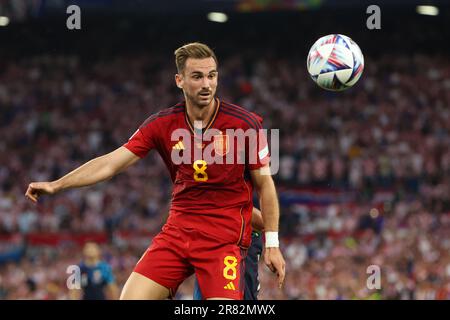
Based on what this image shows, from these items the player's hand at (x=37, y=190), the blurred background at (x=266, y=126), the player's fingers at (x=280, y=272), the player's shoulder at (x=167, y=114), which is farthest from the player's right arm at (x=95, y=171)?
the blurred background at (x=266, y=126)

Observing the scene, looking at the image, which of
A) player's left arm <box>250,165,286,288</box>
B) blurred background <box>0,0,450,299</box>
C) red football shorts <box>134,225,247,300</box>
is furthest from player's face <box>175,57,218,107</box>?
blurred background <box>0,0,450,299</box>

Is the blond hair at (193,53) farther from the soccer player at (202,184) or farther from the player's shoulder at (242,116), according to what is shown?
the player's shoulder at (242,116)

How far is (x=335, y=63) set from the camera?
7.70 meters

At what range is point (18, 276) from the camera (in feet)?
56.6

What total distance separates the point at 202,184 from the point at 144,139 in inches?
20.6

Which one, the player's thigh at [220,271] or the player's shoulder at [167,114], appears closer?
the player's thigh at [220,271]

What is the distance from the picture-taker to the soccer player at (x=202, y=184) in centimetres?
614

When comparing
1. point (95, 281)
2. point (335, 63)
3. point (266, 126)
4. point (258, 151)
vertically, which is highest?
point (266, 126)

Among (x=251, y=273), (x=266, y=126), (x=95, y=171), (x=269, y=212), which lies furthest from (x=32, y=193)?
(x=266, y=126)

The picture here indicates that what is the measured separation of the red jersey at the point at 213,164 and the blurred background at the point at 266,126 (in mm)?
6926

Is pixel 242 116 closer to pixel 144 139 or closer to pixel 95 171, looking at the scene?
pixel 144 139

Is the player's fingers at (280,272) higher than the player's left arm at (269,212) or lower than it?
lower

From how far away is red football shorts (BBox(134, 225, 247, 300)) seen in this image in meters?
6.09

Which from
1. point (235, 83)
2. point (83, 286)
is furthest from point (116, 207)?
point (83, 286)
